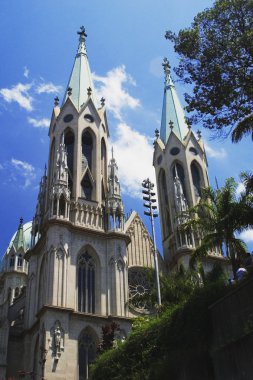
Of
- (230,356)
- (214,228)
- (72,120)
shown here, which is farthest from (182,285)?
(72,120)

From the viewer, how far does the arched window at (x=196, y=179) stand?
3984 cm

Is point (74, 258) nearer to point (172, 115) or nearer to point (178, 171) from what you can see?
point (178, 171)

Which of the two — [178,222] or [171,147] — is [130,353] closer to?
[178,222]

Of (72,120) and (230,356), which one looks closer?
(230,356)

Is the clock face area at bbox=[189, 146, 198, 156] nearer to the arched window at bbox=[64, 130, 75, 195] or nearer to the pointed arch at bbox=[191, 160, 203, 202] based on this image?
the pointed arch at bbox=[191, 160, 203, 202]

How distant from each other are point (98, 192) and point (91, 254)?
5276 mm

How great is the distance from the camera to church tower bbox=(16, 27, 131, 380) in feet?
87.9

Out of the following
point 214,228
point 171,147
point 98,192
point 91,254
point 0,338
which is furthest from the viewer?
point 171,147

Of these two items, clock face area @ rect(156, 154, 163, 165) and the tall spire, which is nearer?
the tall spire

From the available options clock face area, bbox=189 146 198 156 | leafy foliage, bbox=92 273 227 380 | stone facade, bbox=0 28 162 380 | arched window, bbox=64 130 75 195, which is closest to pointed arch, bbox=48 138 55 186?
stone facade, bbox=0 28 162 380

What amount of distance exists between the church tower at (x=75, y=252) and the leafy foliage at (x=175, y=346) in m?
6.78

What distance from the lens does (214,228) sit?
70.3ft

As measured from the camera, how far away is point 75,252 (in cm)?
3052

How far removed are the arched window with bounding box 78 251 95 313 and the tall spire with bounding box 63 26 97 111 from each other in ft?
43.9
